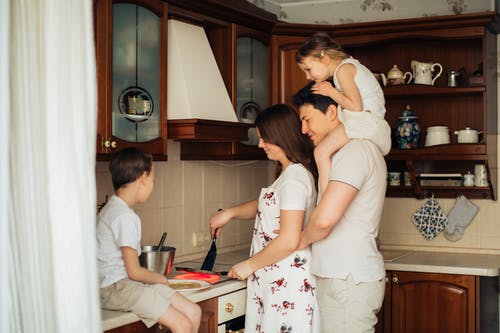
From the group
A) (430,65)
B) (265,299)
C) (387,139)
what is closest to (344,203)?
(387,139)

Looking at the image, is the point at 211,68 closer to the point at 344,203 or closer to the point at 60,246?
the point at 344,203

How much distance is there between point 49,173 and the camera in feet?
5.09

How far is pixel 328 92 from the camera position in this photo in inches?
109

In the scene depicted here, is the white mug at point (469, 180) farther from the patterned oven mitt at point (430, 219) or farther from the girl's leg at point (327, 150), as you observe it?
the girl's leg at point (327, 150)

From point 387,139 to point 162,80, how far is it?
1.01m

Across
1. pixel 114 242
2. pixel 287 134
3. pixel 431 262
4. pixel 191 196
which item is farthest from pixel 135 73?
pixel 431 262

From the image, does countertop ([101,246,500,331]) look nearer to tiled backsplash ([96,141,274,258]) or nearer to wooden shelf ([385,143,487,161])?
tiled backsplash ([96,141,274,258])

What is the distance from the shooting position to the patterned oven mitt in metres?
4.20

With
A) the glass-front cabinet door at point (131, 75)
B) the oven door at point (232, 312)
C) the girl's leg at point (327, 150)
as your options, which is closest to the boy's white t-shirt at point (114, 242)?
the glass-front cabinet door at point (131, 75)

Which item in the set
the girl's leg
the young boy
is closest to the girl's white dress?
the girl's leg

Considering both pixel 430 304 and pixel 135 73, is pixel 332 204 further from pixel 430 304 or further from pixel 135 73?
pixel 430 304

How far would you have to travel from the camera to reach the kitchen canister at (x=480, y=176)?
13.1 ft

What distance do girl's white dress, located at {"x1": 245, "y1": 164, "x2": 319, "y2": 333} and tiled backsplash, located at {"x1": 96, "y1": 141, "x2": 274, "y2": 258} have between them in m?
0.72

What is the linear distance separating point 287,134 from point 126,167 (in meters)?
0.71
